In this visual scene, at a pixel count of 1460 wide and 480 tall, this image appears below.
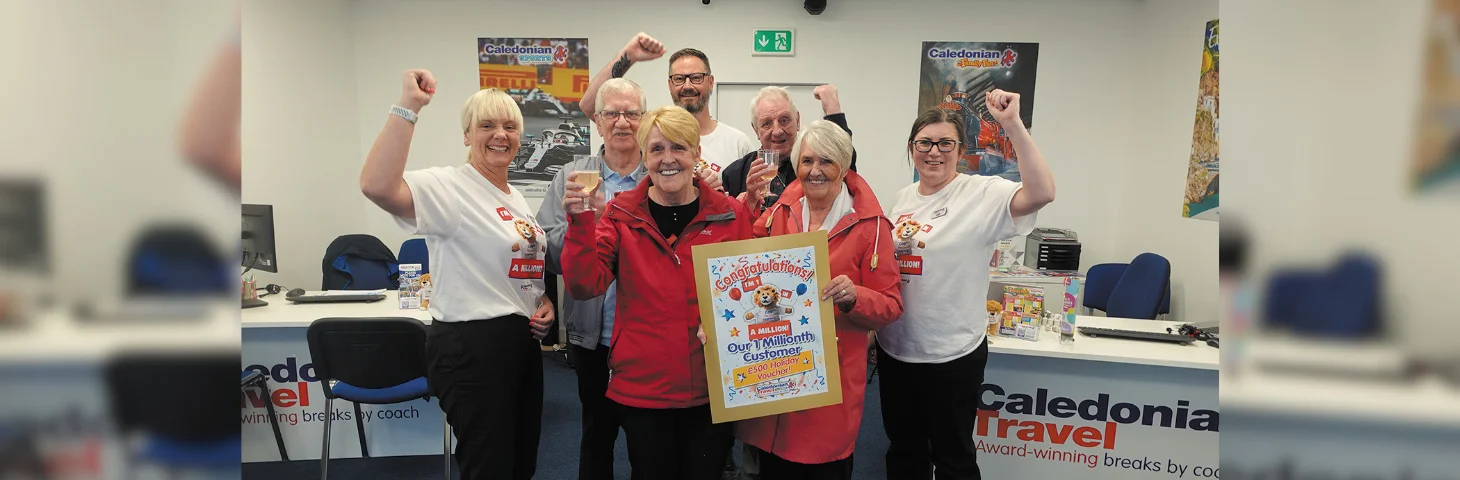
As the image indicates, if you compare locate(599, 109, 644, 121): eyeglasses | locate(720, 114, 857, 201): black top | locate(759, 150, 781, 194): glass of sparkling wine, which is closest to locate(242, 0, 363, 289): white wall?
locate(599, 109, 644, 121): eyeglasses

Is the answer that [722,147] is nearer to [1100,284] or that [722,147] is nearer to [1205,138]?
[1100,284]

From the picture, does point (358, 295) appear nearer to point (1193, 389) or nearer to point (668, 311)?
point (668, 311)

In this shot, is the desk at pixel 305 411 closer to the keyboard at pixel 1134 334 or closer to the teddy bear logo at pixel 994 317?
the teddy bear logo at pixel 994 317

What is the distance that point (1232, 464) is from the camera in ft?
1.00

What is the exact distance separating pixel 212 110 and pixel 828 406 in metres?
1.60

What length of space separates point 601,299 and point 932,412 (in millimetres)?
1155

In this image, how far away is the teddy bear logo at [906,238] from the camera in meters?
1.96

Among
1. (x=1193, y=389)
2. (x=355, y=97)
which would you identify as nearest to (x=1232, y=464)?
(x=1193, y=389)

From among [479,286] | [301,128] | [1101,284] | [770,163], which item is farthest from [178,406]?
[301,128]

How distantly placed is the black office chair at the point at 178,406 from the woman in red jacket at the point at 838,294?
1.45m

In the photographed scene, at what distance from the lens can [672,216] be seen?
1758 mm

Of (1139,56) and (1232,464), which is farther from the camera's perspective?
(1139,56)

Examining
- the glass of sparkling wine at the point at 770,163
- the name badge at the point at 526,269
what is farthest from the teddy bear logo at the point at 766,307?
the name badge at the point at 526,269

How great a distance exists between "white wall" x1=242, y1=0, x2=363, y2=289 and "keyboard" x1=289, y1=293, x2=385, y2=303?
1015 mm
